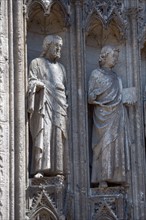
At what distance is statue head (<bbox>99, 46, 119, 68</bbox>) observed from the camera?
543 inches

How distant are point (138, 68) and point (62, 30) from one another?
1.33 m

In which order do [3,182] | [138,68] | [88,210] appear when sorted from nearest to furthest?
[3,182] < [88,210] < [138,68]

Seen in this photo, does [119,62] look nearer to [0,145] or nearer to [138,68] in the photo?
[138,68]

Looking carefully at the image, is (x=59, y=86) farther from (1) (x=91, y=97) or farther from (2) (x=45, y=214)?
(2) (x=45, y=214)

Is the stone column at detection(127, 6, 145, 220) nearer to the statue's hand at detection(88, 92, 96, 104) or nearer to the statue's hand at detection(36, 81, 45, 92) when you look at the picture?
the statue's hand at detection(88, 92, 96, 104)

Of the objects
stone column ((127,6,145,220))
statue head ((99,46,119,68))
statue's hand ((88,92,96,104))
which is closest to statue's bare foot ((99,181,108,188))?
stone column ((127,6,145,220))

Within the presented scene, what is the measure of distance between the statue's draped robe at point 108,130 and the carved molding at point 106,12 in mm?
843

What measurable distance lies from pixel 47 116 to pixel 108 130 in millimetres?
1010

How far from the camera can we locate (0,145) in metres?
12.3

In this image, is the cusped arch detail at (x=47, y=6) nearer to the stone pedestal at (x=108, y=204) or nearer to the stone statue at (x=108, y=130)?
the stone statue at (x=108, y=130)

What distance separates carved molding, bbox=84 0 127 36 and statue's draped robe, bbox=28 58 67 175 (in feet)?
3.90

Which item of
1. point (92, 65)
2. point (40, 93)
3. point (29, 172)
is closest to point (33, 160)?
point (29, 172)

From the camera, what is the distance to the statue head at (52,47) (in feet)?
43.6

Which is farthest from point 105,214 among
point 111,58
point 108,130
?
point 111,58
